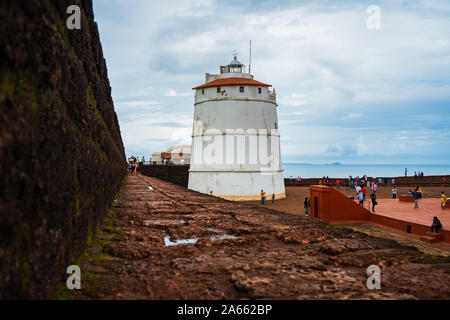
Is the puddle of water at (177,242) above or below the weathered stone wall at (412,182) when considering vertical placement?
above

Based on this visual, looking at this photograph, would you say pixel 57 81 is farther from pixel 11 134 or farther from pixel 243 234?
pixel 243 234

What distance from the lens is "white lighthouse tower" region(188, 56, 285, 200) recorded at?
100 feet

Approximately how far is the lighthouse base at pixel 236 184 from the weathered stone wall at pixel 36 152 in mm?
28887

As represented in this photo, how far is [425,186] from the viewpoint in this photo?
4056 cm

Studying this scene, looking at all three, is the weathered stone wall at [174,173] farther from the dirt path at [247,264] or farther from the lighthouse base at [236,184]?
the dirt path at [247,264]

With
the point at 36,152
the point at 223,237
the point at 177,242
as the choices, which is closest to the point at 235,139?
the point at 223,237

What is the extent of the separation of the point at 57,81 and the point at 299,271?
1.83 metres

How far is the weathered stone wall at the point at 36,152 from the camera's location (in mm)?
1204

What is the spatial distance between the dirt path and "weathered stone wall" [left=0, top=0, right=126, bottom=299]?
402mm

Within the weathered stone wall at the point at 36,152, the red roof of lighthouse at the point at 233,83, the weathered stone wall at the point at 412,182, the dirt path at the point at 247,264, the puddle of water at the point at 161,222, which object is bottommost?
the weathered stone wall at the point at 412,182

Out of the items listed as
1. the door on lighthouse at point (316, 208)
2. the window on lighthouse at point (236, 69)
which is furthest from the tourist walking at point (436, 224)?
the window on lighthouse at point (236, 69)

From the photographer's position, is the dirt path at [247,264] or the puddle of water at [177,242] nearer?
the dirt path at [247,264]

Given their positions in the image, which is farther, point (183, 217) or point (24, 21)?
point (183, 217)
